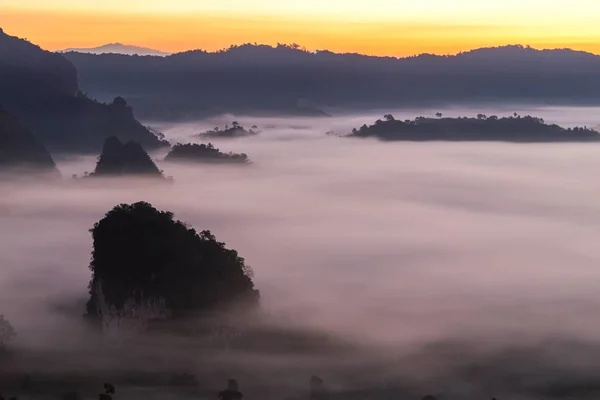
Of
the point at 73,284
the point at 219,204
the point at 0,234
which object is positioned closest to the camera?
the point at 73,284

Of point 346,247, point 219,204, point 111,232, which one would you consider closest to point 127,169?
point 346,247

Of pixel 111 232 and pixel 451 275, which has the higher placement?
pixel 111 232

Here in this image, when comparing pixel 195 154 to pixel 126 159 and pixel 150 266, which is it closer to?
pixel 126 159

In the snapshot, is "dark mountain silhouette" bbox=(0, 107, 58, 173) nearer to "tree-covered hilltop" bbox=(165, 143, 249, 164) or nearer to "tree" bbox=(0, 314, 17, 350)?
"tree-covered hilltop" bbox=(165, 143, 249, 164)

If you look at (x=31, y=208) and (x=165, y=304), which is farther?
(x=31, y=208)

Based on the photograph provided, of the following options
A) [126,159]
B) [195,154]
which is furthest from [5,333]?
[195,154]

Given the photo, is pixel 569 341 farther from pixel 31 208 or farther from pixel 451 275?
pixel 31 208
